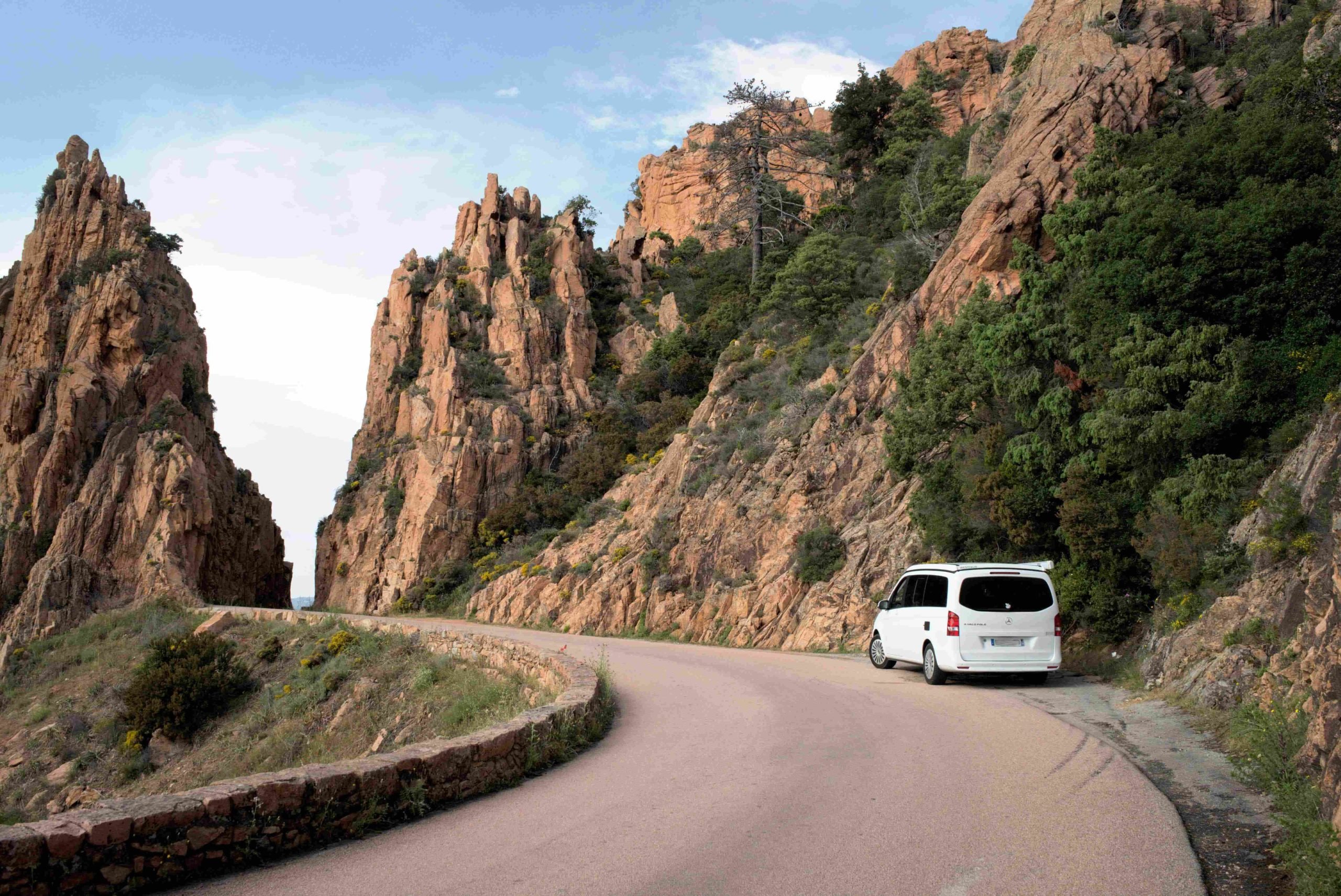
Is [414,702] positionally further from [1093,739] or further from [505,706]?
[1093,739]

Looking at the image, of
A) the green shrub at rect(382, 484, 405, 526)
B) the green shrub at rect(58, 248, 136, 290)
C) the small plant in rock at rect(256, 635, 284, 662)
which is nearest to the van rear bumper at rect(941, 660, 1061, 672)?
the small plant in rock at rect(256, 635, 284, 662)

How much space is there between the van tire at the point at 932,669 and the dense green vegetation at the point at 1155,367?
3.84m

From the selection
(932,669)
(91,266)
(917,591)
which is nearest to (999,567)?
(917,591)

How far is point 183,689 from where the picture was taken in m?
25.7

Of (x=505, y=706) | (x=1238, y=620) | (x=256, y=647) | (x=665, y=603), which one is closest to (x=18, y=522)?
(x=256, y=647)

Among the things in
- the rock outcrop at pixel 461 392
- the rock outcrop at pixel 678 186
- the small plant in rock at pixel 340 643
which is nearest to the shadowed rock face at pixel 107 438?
the rock outcrop at pixel 461 392

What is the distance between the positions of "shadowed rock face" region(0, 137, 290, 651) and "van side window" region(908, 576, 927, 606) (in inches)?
1493

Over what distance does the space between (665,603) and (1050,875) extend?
79.4 ft

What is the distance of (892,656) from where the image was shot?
632 inches

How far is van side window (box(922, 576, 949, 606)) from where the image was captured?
13891mm

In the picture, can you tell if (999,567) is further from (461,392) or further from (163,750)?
(461,392)

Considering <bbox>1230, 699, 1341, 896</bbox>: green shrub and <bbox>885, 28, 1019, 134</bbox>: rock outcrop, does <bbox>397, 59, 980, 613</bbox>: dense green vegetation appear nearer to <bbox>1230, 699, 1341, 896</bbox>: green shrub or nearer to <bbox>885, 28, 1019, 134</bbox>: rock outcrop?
<bbox>885, 28, 1019, 134</bbox>: rock outcrop

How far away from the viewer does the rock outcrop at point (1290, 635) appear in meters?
5.90

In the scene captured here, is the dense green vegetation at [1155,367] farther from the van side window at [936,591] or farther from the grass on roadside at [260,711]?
the grass on roadside at [260,711]
